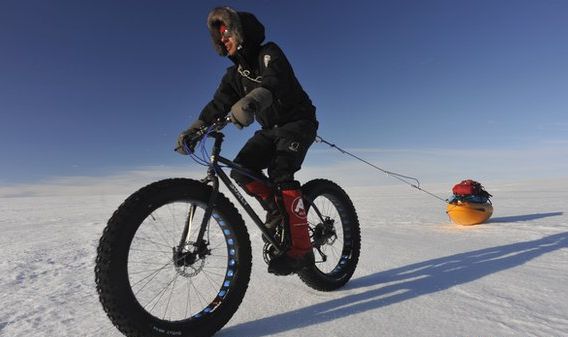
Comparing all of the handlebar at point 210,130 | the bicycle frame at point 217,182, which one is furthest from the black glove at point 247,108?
the bicycle frame at point 217,182

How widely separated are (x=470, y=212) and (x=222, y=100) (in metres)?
6.03

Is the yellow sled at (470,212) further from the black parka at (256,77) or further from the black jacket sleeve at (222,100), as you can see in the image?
the black jacket sleeve at (222,100)

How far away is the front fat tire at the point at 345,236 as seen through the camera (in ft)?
10.5

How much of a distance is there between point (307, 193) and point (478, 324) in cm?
179

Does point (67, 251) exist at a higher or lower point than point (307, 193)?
→ lower

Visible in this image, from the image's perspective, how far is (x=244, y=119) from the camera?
2465 mm

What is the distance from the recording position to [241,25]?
2.94 m

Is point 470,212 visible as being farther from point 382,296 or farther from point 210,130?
point 210,130

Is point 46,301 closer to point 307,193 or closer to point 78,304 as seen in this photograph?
point 78,304

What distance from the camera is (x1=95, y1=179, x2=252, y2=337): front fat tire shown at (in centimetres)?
196

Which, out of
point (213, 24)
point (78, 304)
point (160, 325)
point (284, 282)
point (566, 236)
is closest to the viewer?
point (160, 325)

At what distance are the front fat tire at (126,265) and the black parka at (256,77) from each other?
0.83m

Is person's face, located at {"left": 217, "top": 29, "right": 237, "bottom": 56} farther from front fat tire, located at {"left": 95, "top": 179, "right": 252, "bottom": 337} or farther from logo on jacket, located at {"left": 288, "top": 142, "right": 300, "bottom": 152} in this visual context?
front fat tire, located at {"left": 95, "top": 179, "right": 252, "bottom": 337}

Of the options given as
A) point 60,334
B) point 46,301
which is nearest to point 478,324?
point 60,334
